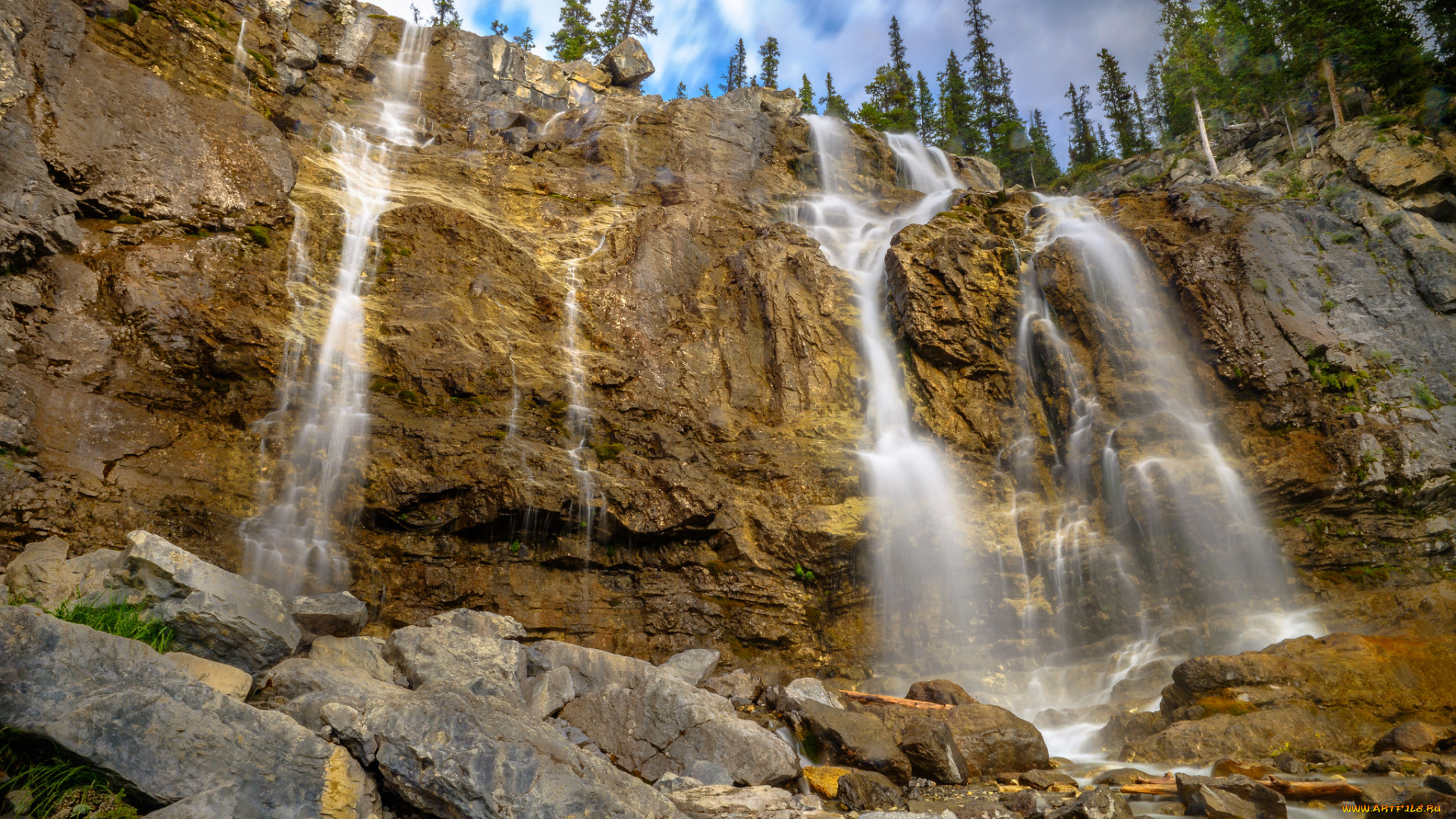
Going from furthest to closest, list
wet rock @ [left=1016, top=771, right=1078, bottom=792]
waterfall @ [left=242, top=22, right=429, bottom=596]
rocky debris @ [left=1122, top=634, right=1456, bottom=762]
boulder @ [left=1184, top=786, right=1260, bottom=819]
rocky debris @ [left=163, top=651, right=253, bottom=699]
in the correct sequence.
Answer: waterfall @ [left=242, top=22, right=429, bottom=596] → rocky debris @ [left=1122, top=634, right=1456, bottom=762] → wet rock @ [left=1016, top=771, right=1078, bottom=792] → boulder @ [left=1184, top=786, right=1260, bottom=819] → rocky debris @ [left=163, top=651, right=253, bottom=699]

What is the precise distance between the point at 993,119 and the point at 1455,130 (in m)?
27.1

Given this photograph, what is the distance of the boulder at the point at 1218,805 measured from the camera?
22.1 ft

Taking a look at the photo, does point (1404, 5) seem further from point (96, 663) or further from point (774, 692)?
point (96, 663)

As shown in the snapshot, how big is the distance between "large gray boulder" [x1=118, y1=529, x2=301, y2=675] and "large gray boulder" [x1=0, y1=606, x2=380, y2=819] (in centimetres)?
120

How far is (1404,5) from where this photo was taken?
27.4 meters

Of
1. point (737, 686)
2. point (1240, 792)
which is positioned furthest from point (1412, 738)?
point (737, 686)

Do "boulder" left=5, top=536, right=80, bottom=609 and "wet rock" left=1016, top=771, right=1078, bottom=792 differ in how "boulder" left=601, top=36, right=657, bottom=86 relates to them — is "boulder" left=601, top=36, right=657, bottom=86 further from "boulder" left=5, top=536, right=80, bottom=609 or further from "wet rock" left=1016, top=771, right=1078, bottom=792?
"wet rock" left=1016, top=771, right=1078, bottom=792

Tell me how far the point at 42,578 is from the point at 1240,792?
12.5 metres

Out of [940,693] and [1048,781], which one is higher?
[940,693]

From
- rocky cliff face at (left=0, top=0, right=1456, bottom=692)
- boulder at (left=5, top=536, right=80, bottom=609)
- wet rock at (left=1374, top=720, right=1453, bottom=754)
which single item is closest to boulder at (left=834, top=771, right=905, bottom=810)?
rocky cliff face at (left=0, top=0, right=1456, bottom=692)

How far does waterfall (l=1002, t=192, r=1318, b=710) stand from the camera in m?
13.4

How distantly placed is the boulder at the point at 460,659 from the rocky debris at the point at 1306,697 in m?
8.43

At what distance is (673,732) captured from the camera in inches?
341

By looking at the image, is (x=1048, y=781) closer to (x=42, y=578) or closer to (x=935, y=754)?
(x=935, y=754)
